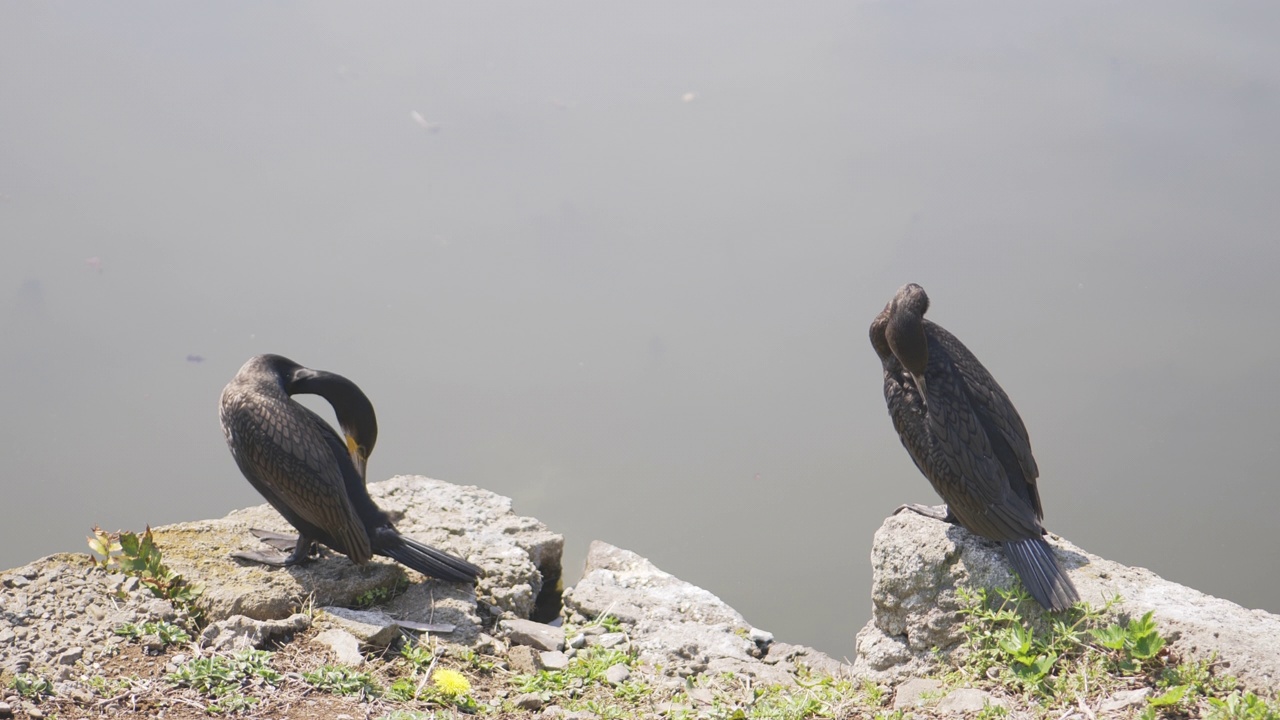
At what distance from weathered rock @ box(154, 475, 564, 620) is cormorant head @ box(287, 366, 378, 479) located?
19.3 inches

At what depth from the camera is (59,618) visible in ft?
11.9

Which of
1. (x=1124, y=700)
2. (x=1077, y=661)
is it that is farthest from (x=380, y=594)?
(x=1124, y=700)

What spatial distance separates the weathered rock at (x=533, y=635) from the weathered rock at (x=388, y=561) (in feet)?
0.71

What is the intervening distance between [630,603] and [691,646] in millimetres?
471

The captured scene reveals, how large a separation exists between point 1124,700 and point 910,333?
4.61ft

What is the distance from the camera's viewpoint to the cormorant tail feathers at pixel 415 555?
4203 mm

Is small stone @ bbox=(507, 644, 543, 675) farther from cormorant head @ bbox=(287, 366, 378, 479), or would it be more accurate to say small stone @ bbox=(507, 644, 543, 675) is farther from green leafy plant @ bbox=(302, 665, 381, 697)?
cormorant head @ bbox=(287, 366, 378, 479)

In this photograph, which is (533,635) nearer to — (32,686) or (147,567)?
(147,567)

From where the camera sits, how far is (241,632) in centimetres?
Answer: 367

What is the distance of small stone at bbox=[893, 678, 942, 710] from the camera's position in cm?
352

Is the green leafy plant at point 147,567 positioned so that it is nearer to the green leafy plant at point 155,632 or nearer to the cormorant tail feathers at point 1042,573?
the green leafy plant at point 155,632

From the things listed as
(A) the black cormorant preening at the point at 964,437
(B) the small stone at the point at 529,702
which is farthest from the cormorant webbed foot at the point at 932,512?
(B) the small stone at the point at 529,702

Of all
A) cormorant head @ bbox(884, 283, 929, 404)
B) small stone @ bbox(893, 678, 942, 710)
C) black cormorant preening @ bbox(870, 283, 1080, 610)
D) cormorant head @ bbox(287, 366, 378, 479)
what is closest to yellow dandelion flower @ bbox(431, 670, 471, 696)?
cormorant head @ bbox(287, 366, 378, 479)

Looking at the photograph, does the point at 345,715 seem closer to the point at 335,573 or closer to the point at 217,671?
the point at 217,671
